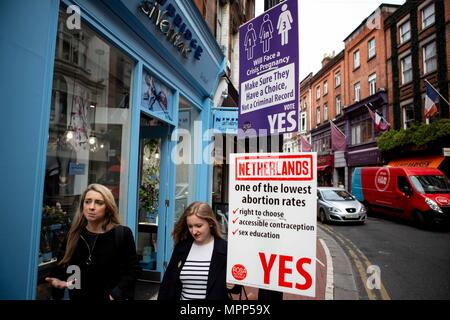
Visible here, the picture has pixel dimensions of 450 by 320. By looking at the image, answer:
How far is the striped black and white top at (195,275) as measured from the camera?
7.52ft

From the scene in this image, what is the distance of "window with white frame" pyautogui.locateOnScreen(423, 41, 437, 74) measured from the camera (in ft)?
54.3

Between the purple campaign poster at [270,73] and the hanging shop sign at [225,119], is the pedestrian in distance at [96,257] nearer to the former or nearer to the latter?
the purple campaign poster at [270,73]

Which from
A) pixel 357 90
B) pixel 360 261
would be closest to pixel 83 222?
pixel 360 261

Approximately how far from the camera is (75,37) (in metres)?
3.29

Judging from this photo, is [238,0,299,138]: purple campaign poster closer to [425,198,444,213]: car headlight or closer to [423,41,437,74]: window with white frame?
[425,198,444,213]: car headlight

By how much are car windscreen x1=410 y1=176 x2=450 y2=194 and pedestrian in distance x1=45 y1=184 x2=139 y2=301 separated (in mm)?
11905

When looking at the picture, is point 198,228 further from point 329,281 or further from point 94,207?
point 329,281

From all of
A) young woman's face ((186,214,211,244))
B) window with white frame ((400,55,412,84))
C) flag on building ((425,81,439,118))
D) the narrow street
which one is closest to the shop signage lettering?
young woman's face ((186,214,211,244))

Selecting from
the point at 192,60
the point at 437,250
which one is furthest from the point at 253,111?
the point at 437,250

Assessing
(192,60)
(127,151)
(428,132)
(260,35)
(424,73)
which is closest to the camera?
(260,35)

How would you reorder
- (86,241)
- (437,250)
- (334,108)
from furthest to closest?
(334,108) → (437,250) → (86,241)

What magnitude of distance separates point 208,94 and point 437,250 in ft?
25.3

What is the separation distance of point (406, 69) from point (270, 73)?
22030mm

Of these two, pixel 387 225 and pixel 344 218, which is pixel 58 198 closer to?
pixel 344 218
